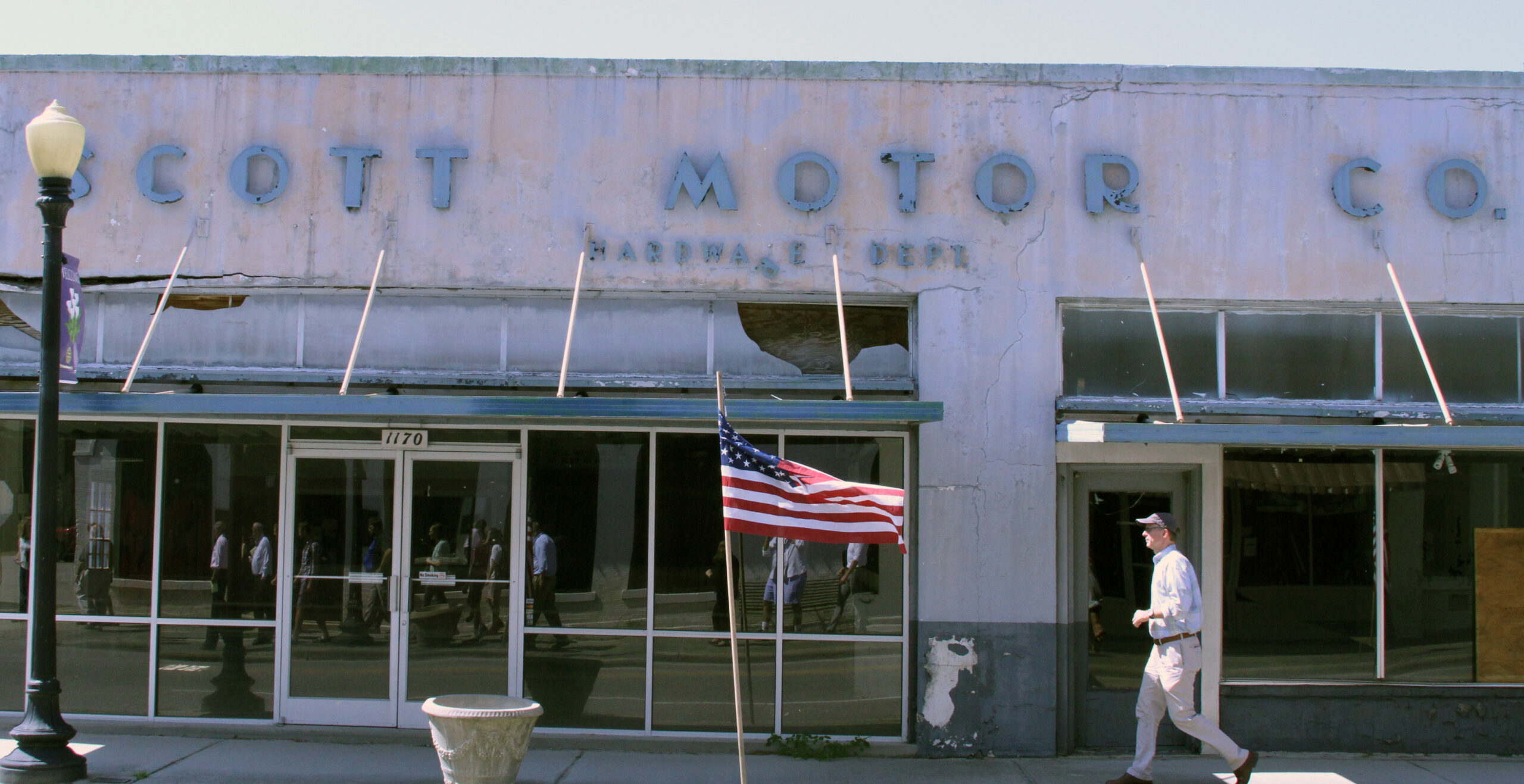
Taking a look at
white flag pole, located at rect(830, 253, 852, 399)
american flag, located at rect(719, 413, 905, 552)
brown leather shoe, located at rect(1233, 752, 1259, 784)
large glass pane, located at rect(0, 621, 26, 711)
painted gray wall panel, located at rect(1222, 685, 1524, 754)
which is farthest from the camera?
large glass pane, located at rect(0, 621, 26, 711)

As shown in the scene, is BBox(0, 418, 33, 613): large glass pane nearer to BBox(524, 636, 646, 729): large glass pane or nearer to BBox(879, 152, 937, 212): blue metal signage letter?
BBox(524, 636, 646, 729): large glass pane

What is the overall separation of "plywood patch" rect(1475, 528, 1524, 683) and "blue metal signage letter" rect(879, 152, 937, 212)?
5.31 m

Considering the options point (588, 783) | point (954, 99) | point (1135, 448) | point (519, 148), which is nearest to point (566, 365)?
point (519, 148)

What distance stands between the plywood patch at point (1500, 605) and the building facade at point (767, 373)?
35mm

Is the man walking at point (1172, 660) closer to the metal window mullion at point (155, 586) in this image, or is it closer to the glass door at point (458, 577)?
the glass door at point (458, 577)

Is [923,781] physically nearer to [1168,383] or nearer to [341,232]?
[1168,383]

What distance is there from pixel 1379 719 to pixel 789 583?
4765 millimetres

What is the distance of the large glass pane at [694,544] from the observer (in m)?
8.91

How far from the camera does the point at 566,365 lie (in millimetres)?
8797

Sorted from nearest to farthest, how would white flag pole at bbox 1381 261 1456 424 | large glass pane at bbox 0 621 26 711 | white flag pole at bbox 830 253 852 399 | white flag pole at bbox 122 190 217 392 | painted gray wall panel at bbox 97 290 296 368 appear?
1. white flag pole at bbox 830 253 852 399
2. white flag pole at bbox 1381 261 1456 424
3. white flag pole at bbox 122 190 217 392
4. large glass pane at bbox 0 621 26 711
5. painted gray wall panel at bbox 97 290 296 368

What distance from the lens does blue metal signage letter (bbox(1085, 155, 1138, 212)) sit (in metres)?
8.97

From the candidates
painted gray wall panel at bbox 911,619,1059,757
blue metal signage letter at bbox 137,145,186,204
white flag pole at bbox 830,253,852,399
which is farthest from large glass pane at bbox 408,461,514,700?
painted gray wall panel at bbox 911,619,1059,757

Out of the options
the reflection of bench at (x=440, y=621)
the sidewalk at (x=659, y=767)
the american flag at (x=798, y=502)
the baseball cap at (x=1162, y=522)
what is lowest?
the sidewalk at (x=659, y=767)

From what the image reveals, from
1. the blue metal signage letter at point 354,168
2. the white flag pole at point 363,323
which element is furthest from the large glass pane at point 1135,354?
the blue metal signage letter at point 354,168
